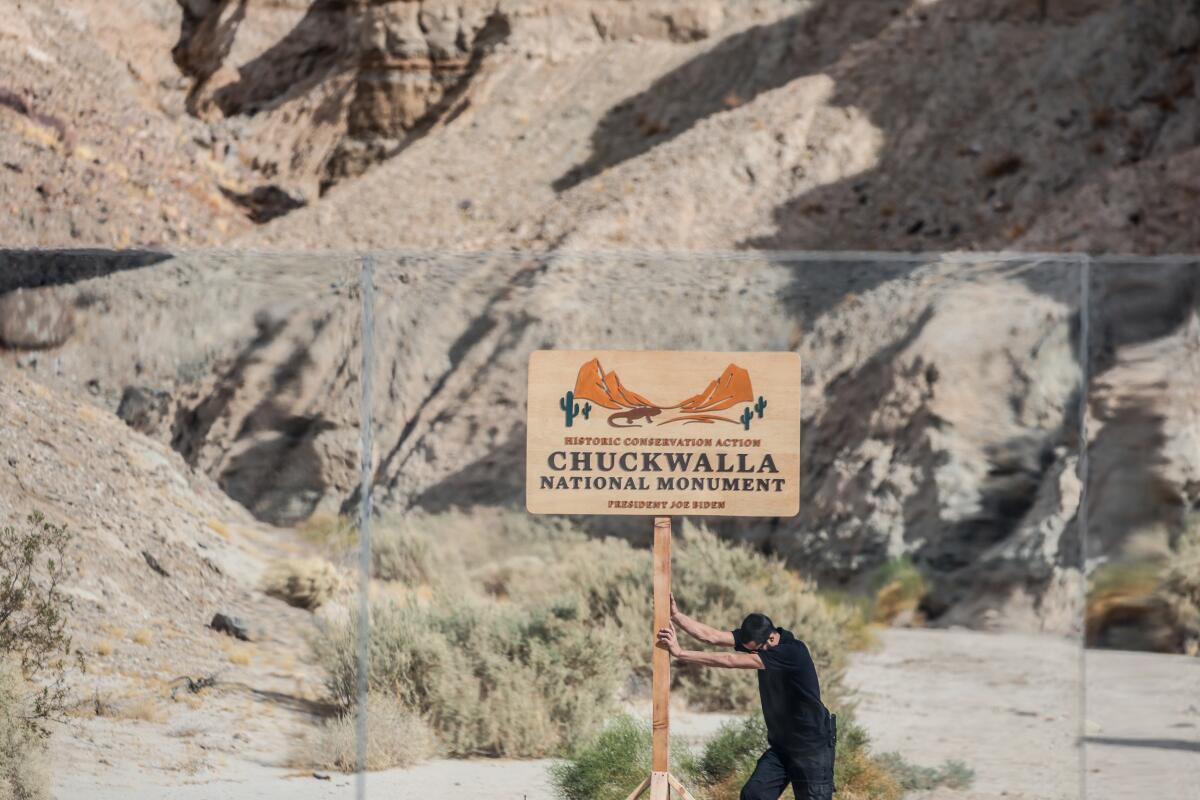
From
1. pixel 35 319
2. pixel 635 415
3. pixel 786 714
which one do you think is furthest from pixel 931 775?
pixel 35 319

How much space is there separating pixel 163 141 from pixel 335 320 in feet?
68.2

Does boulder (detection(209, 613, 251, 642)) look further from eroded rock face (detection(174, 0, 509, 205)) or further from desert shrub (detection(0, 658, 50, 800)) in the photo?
eroded rock face (detection(174, 0, 509, 205))

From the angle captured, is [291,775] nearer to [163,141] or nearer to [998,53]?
[998,53]

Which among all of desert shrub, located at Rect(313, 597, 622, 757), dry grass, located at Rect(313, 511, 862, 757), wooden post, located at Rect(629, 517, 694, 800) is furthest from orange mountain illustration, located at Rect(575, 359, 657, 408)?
desert shrub, located at Rect(313, 597, 622, 757)

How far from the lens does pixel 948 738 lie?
646 cm

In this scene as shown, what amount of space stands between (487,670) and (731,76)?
19.8 m

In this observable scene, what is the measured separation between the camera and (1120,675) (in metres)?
6.74

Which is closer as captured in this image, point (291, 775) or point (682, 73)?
point (291, 775)

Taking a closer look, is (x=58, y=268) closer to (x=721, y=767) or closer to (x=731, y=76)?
(x=721, y=767)

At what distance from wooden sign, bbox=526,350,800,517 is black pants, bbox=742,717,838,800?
95 centimetres

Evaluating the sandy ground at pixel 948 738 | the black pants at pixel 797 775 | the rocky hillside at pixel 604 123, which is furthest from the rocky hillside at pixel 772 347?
the rocky hillside at pixel 604 123

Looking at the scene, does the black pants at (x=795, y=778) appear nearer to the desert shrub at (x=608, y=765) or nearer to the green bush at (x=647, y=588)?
the desert shrub at (x=608, y=765)

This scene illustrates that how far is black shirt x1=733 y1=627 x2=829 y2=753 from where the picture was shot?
17.9 ft

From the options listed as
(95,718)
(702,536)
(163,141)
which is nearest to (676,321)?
(702,536)
